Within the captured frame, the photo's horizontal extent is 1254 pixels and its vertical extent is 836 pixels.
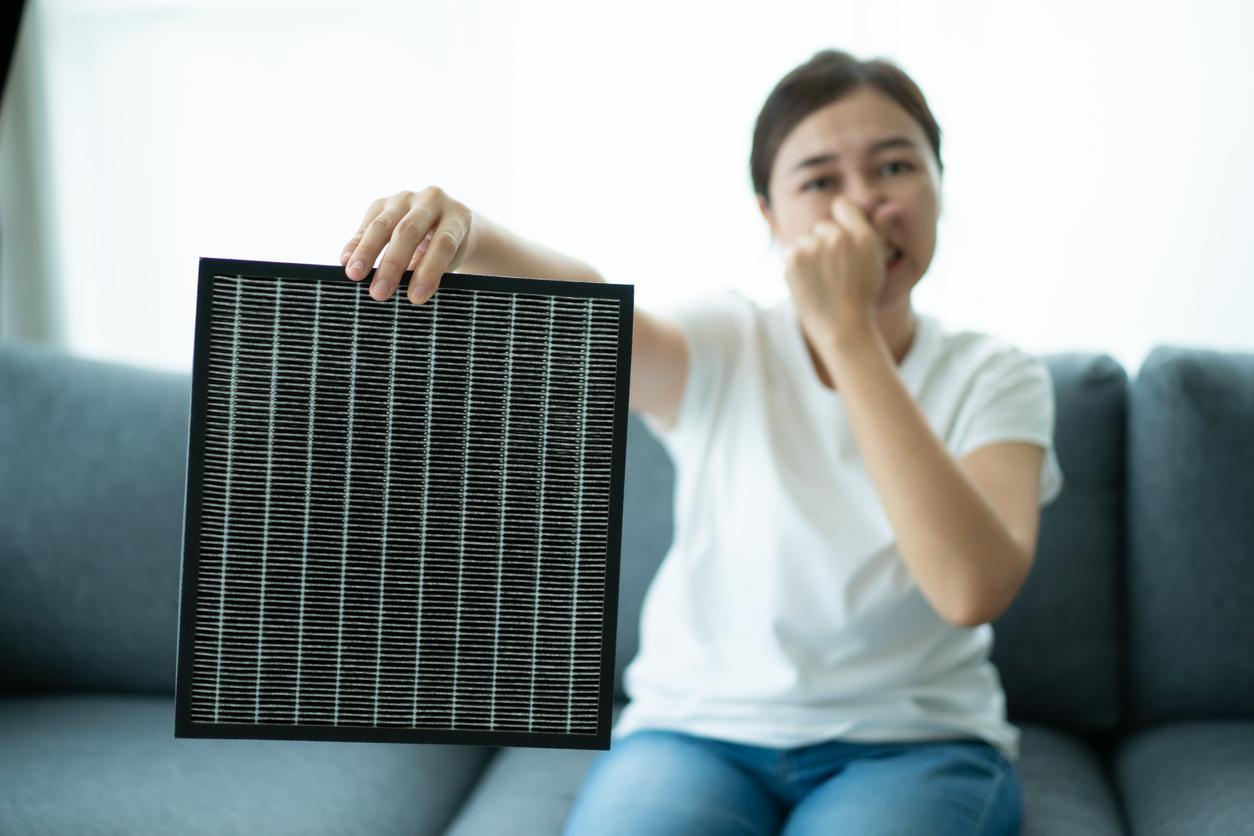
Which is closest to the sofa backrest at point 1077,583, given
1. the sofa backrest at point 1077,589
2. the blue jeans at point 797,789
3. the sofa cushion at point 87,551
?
the sofa backrest at point 1077,589

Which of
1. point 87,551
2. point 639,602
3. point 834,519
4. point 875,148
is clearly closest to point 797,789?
point 834,519

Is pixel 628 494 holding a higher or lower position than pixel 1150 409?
lower

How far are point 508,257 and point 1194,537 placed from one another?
128 centimetres

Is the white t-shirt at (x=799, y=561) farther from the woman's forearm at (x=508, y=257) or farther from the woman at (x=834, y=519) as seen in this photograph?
the woman's forearm at (x=508, y=257)

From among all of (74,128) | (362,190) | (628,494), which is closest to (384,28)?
(362,190)

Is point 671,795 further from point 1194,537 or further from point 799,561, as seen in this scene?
point 1194,537

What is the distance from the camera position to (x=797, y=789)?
4.27 feet

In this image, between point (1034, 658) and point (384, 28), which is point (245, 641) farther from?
point (384, 28)

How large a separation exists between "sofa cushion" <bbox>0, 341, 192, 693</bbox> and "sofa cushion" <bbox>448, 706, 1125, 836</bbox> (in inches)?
25.0

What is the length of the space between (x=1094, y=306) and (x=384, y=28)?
5.42 ft

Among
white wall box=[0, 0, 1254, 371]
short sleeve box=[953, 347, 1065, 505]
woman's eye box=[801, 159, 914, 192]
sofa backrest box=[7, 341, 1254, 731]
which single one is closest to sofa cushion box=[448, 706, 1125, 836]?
sofa backrest box=[7, 341, 1254, 731]

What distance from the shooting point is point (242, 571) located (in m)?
0.81

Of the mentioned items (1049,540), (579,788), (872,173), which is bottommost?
(579,788)

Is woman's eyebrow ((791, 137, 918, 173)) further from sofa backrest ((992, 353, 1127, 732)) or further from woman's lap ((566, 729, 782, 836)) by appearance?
woman's lap ((566, 729, 782, 836))
